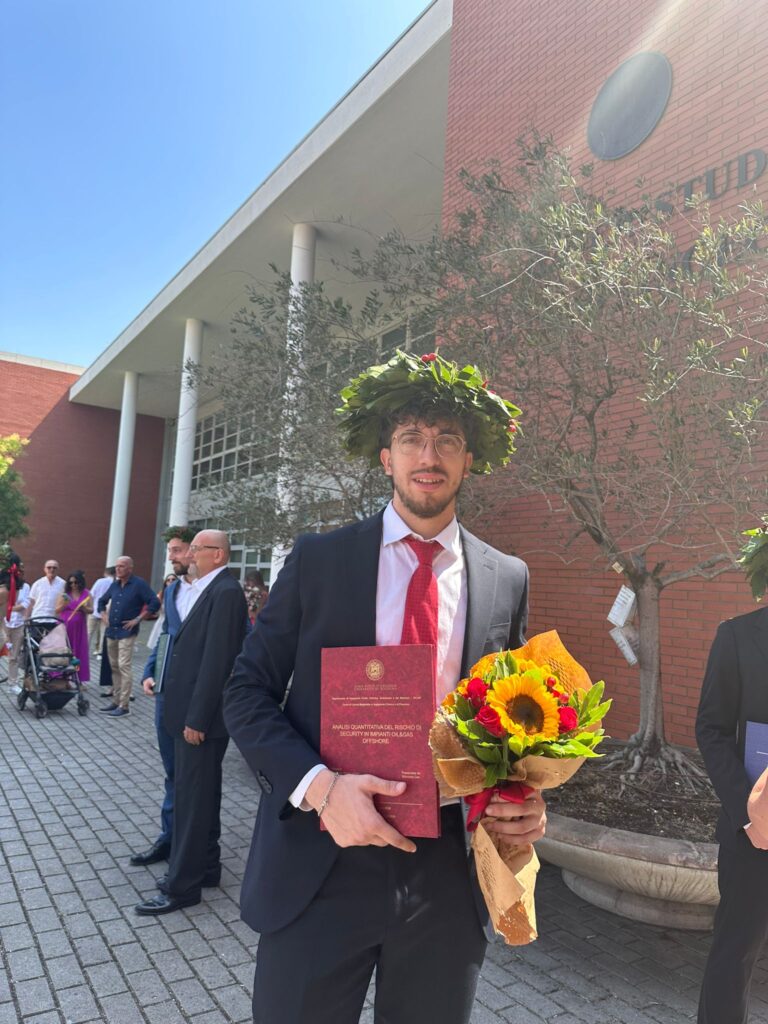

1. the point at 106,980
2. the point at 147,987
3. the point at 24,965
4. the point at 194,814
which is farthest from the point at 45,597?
the point at 147,987

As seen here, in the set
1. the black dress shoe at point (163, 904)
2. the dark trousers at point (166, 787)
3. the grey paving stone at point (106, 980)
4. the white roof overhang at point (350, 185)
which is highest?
the white roof overhang at point (350, 185)

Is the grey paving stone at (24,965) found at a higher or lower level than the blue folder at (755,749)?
lower

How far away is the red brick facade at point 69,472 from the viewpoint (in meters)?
26.7

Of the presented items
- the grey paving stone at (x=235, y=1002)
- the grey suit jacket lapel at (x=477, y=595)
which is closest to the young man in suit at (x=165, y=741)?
the grey paving stone at (x=235, y=1002)

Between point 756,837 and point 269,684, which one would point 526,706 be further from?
point 756,837

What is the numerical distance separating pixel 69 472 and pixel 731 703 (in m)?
28.8

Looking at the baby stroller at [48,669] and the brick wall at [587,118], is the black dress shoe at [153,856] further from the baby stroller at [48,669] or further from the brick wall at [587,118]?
the baby stroller at [48,669]

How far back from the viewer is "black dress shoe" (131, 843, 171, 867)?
4422 millimetres

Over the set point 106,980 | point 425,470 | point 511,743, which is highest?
point 425,470

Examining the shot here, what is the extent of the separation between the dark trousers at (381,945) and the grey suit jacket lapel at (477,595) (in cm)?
47

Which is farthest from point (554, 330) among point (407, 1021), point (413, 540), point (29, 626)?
point (29, 626)

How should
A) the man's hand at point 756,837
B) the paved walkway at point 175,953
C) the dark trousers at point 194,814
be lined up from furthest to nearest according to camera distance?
the dark trousers at point 194,814
the paved walkway at point 175,953
the man's hand at point 756,837

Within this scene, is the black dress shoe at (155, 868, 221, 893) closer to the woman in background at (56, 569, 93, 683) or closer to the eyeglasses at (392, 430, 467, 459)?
the eyeglasses at (392, 430, 467, 459)

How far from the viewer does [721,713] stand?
8.61 ft
